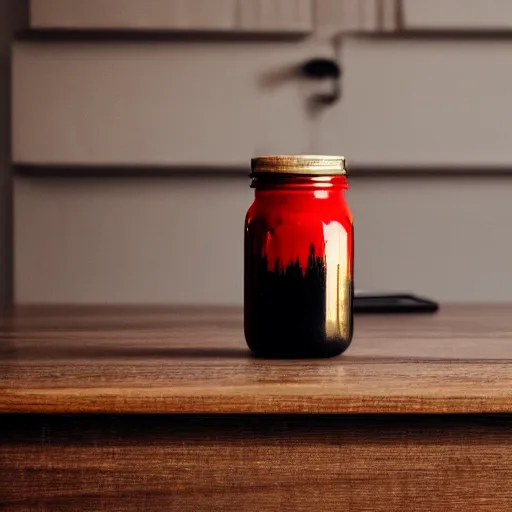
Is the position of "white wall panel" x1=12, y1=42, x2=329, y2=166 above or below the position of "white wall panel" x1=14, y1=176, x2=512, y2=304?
above

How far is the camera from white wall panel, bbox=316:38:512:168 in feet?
4.80

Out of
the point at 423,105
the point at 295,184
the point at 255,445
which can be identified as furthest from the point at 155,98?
the point at 255,445

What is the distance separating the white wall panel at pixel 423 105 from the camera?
1464 mm

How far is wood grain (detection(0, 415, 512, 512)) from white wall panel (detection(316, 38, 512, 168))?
1.06m

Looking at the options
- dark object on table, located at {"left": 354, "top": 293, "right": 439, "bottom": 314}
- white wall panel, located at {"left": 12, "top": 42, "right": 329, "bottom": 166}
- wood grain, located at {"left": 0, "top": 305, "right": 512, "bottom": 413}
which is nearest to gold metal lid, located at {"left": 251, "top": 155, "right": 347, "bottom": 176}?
wood grain, located at {"left": 0, "top": 305, "right": 512, "bottom": 413}

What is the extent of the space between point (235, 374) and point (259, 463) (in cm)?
7

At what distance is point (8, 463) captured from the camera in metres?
0.45

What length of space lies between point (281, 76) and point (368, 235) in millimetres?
360

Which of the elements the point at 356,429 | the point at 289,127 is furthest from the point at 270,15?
the point at 356,429

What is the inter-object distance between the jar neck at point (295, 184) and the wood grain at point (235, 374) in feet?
0.41

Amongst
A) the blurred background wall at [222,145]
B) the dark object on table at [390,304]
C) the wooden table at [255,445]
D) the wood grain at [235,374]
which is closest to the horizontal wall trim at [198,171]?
the blurred background wall at [222,145]

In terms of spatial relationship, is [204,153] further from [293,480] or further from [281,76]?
[293,480]

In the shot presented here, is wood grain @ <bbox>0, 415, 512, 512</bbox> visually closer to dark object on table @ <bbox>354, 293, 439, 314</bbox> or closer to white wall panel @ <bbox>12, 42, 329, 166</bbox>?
dark object on table @ <bbox>354, 293, 439, 314</bbox>

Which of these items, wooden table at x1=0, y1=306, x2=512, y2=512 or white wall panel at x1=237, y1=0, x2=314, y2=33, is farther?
white wall panel at x1=237, y1=0, x2=314, y2=33
